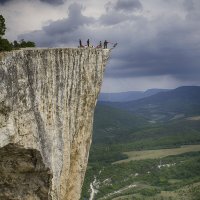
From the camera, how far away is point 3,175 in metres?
32.8

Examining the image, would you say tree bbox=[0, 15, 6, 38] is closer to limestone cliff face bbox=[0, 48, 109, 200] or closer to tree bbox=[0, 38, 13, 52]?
tree bbox=[0, 38, 13, 52]

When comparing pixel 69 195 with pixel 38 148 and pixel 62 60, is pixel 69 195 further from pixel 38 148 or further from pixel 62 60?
pixel 62 60

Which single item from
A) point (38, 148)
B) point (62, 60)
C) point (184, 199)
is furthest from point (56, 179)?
point (184, 199)

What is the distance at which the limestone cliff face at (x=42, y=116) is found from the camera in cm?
3066

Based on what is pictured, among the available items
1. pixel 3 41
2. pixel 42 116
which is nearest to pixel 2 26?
pixel 3 41

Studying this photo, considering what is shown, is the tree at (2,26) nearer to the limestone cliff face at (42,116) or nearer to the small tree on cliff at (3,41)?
the small tree on cliff at (3,41)

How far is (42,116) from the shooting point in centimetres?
3291

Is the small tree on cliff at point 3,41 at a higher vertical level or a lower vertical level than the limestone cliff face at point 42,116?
higher

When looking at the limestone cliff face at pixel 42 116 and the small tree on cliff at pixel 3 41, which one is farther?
the small tree on cliff at pixel 3 41

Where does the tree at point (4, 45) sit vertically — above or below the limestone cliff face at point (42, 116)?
above

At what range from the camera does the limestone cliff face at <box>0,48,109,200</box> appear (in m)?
30.7

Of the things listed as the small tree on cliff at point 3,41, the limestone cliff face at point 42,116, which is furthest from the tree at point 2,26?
the limestone cliff face at point 42,116

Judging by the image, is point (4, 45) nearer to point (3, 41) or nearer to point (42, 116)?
point (3, 41)

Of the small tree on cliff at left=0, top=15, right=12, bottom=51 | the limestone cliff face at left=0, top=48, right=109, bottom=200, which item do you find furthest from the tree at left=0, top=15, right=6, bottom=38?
the limestone cliff face at left=0, top=48, right=109, bottom=200
